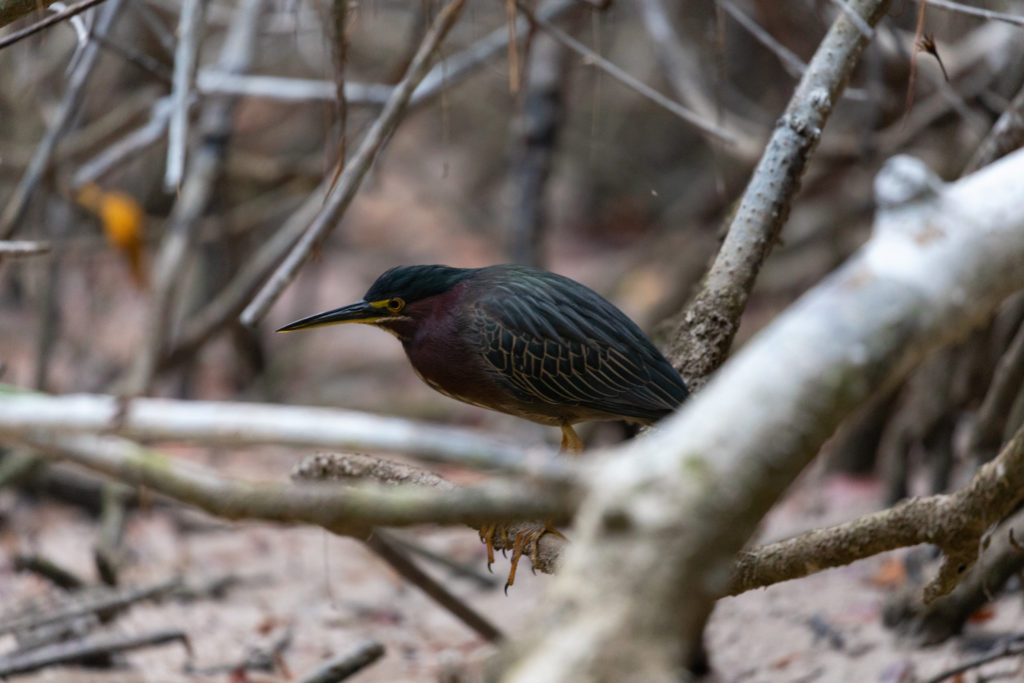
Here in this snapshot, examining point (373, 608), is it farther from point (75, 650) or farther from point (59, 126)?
point (59, 126)

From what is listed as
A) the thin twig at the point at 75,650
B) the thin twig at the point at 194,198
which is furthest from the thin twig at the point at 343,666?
the thin twig at the point at 194,198

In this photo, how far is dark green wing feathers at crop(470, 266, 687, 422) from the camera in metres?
2.67

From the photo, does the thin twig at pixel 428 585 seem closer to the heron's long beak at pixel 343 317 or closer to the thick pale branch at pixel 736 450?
the heron's long beak at pixel 343 317

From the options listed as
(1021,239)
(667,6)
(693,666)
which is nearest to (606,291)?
(667,6)

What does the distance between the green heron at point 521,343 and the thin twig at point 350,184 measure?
0.94 ft

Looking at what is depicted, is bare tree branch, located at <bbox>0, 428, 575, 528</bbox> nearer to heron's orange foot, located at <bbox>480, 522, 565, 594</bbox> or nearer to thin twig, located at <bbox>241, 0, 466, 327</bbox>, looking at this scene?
thin twig, located at <bbox>241, 0, 466, 327</bbox>

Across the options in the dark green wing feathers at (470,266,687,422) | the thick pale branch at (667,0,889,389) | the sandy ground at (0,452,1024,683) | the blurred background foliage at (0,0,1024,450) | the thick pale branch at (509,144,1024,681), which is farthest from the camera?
the blurred background foliage at (0,0,1024,450)

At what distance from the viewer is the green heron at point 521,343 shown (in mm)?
2682

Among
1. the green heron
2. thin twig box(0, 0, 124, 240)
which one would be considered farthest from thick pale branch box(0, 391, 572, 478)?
thin twig box(0, 0, 124, 240)

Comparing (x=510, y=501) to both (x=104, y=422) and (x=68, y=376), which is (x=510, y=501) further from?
(x=68, y=376)

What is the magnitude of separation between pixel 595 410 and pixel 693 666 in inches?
42.2

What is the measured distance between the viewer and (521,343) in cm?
273

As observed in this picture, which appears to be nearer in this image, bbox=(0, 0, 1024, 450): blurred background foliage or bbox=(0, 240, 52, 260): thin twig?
bbox=(0, 240, 52, 260): thin twig

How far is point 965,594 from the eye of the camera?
9.55 feet
